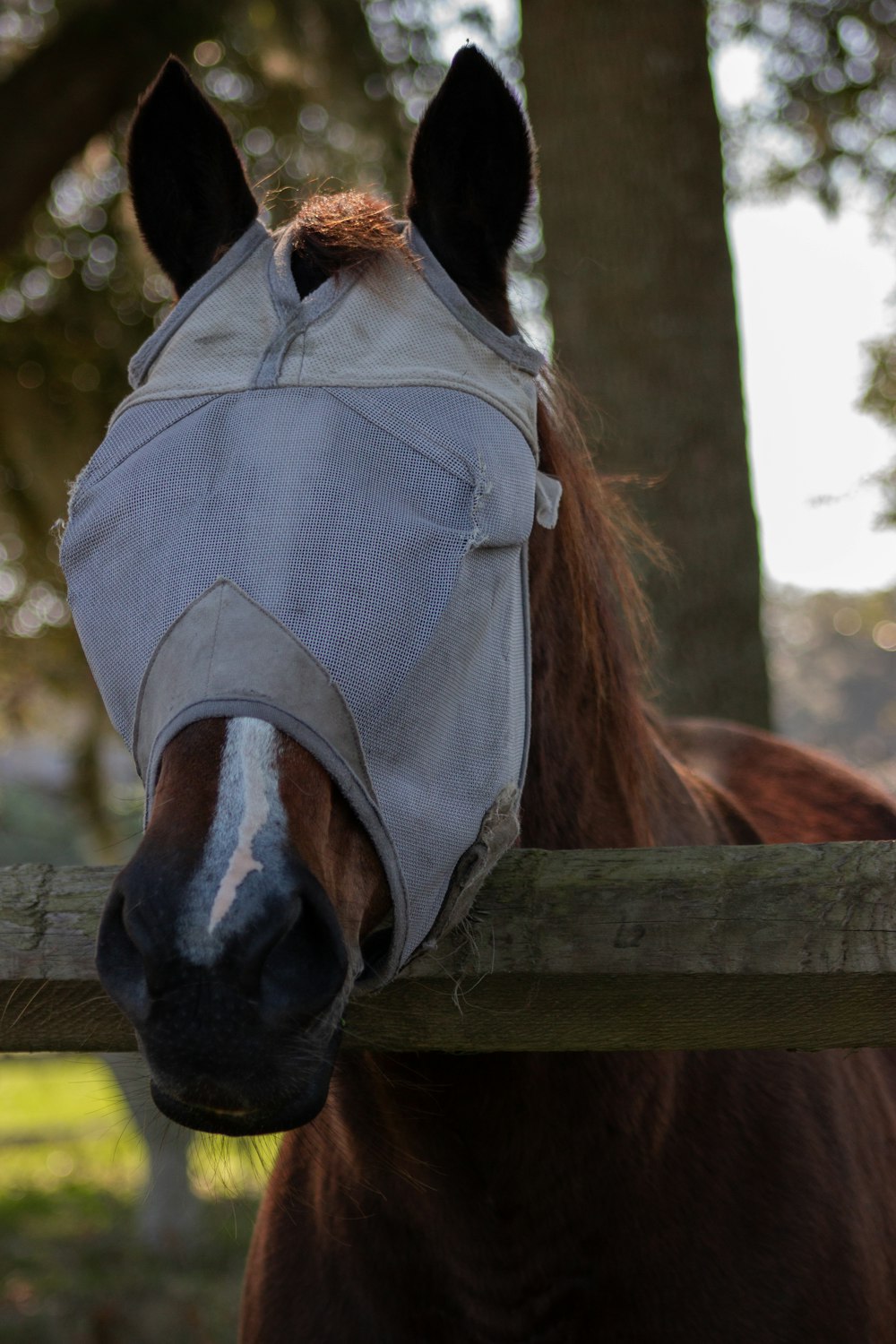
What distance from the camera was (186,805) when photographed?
117 centimetres

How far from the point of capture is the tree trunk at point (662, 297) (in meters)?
4.41

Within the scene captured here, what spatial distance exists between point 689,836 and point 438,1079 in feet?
2.09

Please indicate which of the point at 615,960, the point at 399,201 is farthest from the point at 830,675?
the point at 615,960

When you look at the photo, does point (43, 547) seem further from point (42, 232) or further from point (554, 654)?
point (554, 654)

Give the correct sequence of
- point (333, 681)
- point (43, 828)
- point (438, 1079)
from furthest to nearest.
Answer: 1. point (43, 828)
2. point (438, 1079)
3. point (333, 681)

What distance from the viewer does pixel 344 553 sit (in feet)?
4.33

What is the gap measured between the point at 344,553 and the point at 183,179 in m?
0.87

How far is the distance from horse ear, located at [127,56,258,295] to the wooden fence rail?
959 millimetres

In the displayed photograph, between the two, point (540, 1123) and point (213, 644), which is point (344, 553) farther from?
point (540, 1123)

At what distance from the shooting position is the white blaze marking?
1.11 m

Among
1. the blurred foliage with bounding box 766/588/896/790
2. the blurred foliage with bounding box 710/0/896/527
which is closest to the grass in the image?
the blurred foliage with bounding box 710/0/896/527

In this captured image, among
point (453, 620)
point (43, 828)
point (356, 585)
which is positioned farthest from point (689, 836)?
point (43, 828)

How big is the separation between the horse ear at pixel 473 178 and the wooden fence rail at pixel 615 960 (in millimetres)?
860

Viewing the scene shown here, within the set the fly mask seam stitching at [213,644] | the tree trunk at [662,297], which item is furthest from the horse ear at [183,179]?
the tree trunk at [662,297]
